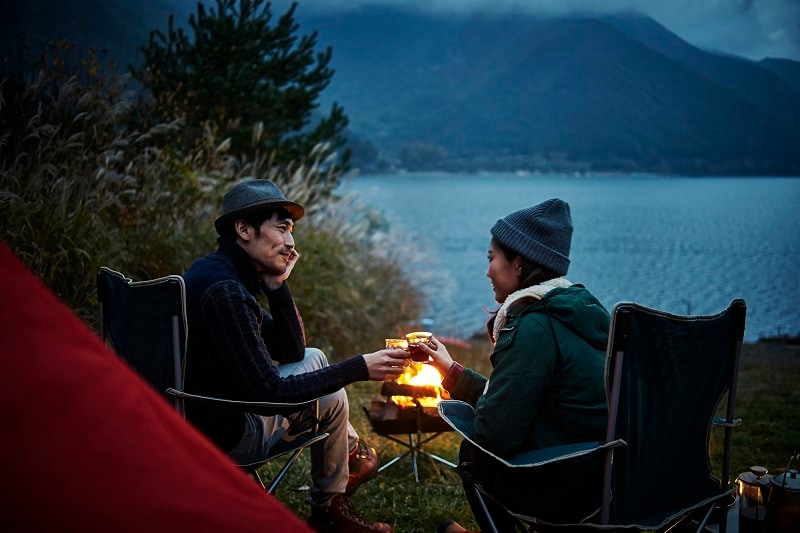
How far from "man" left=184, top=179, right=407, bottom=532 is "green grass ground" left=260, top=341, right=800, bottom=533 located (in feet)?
1.39

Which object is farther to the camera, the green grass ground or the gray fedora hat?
the green grass ground

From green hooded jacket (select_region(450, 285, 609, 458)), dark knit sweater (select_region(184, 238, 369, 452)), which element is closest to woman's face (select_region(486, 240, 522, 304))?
green hooded jacket (select_region(450, 285, 609, 458))

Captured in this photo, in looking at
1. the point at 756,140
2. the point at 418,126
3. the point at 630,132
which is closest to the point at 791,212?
the point at 756,140

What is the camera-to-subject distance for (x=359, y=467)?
3260 millimetres

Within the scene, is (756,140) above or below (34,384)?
above

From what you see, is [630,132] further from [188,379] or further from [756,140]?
[188,379]

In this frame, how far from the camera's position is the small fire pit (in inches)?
136

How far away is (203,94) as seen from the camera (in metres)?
10.1

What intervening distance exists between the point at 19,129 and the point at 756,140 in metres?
63.9

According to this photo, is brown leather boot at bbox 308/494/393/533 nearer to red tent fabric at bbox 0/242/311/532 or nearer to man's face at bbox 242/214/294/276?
man's face at bbox 242/214/294/276

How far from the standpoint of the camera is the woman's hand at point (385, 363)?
8.57ft

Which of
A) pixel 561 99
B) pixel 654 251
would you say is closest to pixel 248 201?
pixel 654 251

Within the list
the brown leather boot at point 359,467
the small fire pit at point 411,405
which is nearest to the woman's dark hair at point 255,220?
the small fire pit at point 411,405

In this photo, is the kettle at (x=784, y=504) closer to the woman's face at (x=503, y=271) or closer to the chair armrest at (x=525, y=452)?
the chair armrest at (x=525, y=452)
